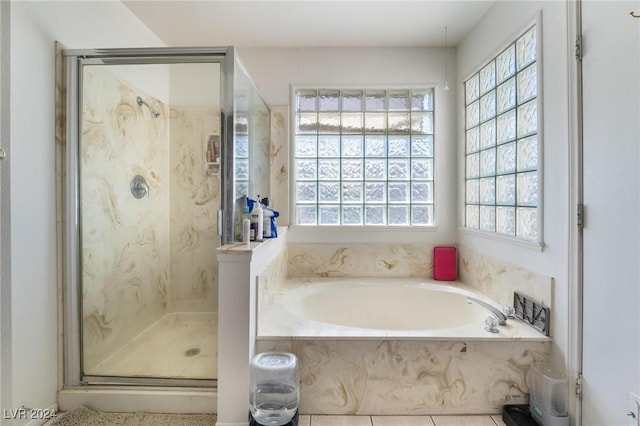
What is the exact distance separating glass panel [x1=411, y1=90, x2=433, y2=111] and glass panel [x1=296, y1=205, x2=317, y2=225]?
1155mm

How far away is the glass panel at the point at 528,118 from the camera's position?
160 centimetres

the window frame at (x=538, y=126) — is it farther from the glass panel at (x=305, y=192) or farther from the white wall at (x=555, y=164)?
the glass panel at (x=305, y=192)

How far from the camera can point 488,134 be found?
6.70 feet

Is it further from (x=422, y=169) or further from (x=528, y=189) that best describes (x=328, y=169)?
(x=528, y=189)

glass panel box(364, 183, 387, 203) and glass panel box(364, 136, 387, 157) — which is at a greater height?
glass panel box(364, 136, 387, 157)

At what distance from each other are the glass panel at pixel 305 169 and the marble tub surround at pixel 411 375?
1412 mm

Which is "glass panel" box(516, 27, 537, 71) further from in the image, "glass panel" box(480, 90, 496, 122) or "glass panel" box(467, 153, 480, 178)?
"glass panel" box(467, 153, 480, 178)

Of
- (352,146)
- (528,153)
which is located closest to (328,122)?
(352,146)

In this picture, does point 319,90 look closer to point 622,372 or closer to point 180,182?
point 180,182

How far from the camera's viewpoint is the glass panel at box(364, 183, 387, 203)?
253 cm

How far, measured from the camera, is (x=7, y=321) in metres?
1.30

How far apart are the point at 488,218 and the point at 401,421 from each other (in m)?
1.34

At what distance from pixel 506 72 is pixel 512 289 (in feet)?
4.18

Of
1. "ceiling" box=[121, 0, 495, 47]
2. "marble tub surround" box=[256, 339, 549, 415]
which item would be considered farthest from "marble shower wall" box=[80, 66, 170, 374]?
"marble tub surround" box=[256, 339, 549, 415]
